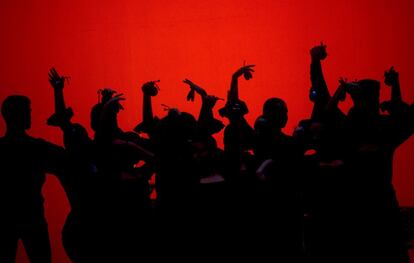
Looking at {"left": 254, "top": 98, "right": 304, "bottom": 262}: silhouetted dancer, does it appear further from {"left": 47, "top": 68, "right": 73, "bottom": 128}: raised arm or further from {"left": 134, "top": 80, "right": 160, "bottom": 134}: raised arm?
{"left": 47, "top": 68, "right": 73, "bottom": 128}: raised arm

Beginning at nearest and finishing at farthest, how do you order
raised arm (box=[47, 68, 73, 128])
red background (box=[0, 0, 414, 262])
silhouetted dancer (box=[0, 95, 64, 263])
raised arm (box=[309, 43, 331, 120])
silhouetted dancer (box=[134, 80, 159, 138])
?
1. silhouetted dancer (box=[0, 95, 64, 263])
2. raised arm (box=[47, 68, 73, 128])
3. raised arm (box=[309, 43, 331, 120])
4. silhouetted dancer (box=[134, 80, 159, 138])
5. red background (box=[0, 0, 414, 262])

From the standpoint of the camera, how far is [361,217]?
2.34 metres

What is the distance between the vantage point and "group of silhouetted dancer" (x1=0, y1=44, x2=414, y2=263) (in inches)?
91.4

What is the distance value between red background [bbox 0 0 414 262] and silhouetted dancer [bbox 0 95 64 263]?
2625 millimetres

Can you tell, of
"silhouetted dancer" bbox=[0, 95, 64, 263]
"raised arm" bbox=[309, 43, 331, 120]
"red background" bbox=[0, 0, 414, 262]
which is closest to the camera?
"silhouetted dancer" bbox=[0, 95, 64, 263]

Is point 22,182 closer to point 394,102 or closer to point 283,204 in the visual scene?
point 283,204

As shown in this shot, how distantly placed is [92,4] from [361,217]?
4212 mm

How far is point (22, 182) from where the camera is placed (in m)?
2.35

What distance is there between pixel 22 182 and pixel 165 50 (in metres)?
3.24

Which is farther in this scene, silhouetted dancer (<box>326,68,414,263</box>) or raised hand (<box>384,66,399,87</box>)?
raised hand (<box>384,66,399,87</box>)

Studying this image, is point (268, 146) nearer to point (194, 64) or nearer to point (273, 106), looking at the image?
point (273, 106)

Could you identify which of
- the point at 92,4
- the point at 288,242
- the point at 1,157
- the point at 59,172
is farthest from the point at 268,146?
the point at 92,4

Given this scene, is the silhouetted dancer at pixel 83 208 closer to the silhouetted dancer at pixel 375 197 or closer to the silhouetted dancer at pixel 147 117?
the silhouetted dancer at pixel 147 117

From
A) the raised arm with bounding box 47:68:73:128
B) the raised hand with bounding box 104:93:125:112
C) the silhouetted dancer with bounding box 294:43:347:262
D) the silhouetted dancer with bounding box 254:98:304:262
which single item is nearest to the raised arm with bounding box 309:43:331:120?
the silhouetted dancer with bounding box 294:43:347:262
